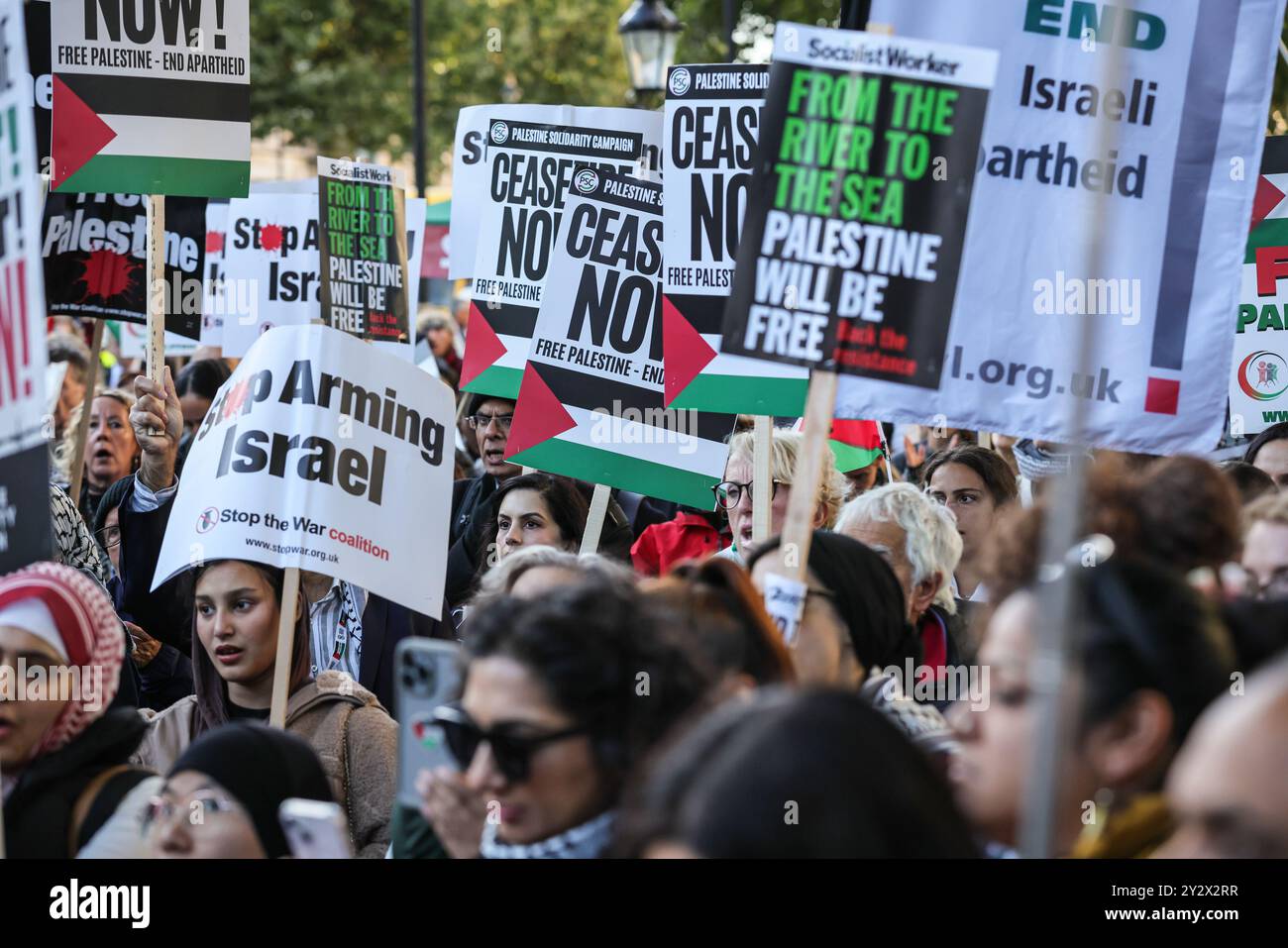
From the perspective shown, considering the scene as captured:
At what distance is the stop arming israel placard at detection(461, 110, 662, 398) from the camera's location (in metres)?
7.11

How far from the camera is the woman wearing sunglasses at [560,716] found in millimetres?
2643

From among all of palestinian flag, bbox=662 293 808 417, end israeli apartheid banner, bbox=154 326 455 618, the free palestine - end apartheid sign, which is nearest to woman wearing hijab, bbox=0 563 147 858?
end israeli apartheid banner, bbox=154 326 455 618

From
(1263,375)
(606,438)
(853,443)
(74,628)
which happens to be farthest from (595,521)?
(1263,375)

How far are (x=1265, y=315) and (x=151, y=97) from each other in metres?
4.60

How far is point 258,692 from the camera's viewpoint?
15.3 ft

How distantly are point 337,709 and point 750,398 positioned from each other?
1.88 meters

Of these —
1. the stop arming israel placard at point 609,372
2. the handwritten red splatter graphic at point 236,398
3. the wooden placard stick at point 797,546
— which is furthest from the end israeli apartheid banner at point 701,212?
the wooden placard stick at point 797,546

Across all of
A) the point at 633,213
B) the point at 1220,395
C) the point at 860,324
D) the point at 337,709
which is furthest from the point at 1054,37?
the point at 337,709

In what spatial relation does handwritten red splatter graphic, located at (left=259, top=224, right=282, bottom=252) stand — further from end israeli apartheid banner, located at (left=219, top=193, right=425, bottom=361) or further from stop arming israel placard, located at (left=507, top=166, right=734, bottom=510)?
stop arming israel placard, located at (left=507, top=166, right=734, bottom=510)

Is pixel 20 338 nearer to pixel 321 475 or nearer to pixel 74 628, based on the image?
pixel 74 628

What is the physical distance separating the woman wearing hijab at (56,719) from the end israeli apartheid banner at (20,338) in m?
0.11

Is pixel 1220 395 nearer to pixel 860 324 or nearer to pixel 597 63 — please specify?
pixel 860 324

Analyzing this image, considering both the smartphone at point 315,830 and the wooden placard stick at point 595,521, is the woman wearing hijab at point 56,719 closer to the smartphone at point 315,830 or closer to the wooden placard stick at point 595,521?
Result: the smartphone at point 315,830

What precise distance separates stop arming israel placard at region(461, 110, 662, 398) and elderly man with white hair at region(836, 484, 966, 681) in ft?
8.22
